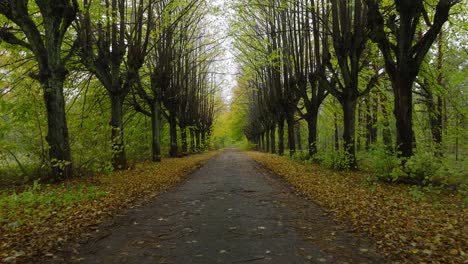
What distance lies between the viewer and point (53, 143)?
32.7 ft

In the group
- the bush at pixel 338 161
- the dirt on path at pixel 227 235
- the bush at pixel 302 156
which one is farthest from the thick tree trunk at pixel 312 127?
the dirt on path at pixel 227 235

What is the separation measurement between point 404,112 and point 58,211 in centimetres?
911

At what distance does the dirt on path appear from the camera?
4527 millimetres

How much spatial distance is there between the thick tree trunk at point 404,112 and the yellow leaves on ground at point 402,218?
3.97 ft

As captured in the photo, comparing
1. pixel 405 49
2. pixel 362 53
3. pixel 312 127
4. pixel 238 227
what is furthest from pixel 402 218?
pixel 312 127

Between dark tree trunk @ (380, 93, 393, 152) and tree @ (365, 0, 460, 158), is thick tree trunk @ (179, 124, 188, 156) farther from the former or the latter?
tree @ (365, 0, 460, 158)

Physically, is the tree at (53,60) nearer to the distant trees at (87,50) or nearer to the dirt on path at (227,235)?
the distant trees at (87,50)

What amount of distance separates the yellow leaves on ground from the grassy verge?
15.3ft

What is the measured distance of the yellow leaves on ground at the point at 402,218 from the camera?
458 centimetres

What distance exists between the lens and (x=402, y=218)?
20.1 ft

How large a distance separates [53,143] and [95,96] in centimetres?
851

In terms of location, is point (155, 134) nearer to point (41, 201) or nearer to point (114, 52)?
point (114, 52)

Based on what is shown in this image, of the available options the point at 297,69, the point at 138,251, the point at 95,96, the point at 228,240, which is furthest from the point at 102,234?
the point at 297,69

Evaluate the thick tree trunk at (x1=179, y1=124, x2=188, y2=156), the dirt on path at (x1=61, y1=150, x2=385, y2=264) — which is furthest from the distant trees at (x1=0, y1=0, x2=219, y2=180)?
the thick tree trunk at (x1=179, y1=124, x2=188, y2=156)
